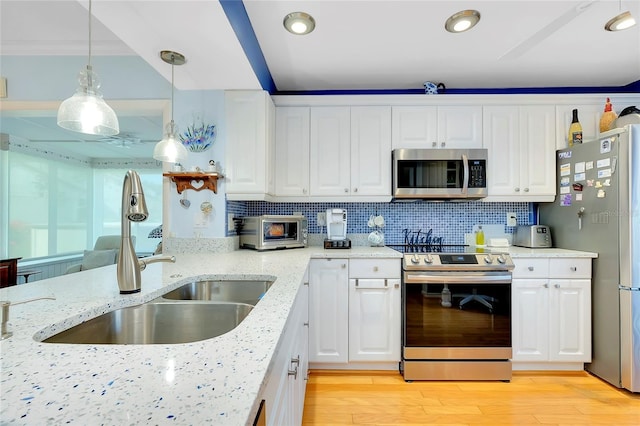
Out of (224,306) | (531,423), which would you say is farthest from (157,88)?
(531,423)

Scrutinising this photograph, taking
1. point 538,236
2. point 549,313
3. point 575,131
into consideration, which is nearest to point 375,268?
point 549,313

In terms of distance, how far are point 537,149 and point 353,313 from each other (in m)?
2.08

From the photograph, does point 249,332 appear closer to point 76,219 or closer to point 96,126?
point 96,126

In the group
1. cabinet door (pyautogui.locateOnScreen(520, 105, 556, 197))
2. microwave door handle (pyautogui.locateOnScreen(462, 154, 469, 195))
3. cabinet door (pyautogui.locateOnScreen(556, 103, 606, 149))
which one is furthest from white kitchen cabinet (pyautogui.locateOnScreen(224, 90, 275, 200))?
cabinet door (pyautogui.locateOnScreen(556, 103, 606, 149))

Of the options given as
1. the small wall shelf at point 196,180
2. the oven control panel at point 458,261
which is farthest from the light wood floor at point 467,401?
the small wall shelf at point 196,180

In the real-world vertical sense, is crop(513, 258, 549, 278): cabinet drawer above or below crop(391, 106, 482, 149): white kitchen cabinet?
below

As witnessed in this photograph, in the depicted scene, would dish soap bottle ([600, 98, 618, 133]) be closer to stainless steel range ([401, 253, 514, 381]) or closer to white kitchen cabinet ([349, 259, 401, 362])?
stainless steel range ([401, 253, 514, 381])

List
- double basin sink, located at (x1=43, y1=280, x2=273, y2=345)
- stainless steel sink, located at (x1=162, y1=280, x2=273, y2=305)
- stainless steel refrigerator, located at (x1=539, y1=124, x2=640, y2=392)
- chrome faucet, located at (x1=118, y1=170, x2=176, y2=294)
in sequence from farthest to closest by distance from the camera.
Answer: stainless steel refrigerator, located at (x1=539, y1=124, x2=640, y2=392), stainless steel sink, located at (x1=162, y1=280, x2=273, y2=305), chrome faucet, located at (x1=118, y1=170, x2=176, y2=294), double basin sink, located at (x1=43, y1=280, x2=273, y2=345)

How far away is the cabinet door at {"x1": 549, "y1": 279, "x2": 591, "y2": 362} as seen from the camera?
7.41 ft

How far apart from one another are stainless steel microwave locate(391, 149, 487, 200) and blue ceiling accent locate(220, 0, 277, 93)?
4.00ft

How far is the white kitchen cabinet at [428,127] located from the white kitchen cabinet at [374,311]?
1.07 m

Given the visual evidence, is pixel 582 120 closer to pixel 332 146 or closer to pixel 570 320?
pixel 570 320

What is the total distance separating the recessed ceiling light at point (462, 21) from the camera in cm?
177

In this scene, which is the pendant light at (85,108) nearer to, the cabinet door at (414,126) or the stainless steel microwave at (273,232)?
the stainless steel microwave at (273,232)
